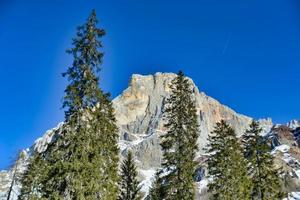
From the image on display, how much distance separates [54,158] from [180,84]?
12.6 meters

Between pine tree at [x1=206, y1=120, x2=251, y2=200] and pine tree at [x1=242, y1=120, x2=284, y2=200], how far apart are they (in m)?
0.97

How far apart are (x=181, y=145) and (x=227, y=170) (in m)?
5.55

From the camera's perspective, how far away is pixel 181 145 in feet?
90.6

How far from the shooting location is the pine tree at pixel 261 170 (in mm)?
32781

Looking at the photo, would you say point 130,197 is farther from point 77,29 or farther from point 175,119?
point 77,29

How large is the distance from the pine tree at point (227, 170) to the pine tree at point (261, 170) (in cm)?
97

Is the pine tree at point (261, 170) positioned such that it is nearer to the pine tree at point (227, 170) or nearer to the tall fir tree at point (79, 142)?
the pine tree at point (227, 170)

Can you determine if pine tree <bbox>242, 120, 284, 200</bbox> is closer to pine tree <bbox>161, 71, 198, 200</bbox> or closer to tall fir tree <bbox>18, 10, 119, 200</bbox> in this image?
pine tree <bbox>161, 71, 198, 200</bbox>

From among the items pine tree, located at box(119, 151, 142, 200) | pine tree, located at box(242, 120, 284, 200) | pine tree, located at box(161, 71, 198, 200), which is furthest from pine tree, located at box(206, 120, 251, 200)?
pine tree, located at box(119, 151, 142, 200)

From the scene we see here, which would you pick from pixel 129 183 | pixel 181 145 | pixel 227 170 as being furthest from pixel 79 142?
pixel 129 183

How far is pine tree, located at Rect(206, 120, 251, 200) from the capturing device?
100ft

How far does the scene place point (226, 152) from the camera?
31344 millimetres

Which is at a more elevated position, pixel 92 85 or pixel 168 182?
pixel 92 85

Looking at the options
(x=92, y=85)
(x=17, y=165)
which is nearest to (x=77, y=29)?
(x=92, y=85)
